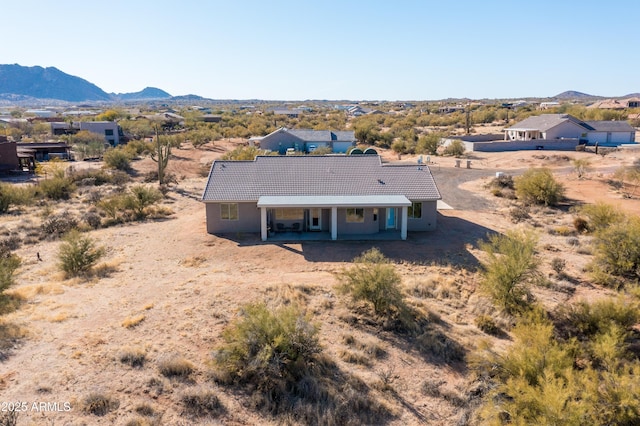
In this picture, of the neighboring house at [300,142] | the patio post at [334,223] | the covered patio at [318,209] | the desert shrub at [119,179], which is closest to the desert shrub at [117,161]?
the desert shrub at [119,179]

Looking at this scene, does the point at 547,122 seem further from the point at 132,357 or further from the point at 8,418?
the point at 8,418

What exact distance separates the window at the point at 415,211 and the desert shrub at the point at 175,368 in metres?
18.1

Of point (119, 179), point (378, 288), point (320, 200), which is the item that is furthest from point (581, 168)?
point (119, 179)

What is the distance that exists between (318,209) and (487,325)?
13043mm

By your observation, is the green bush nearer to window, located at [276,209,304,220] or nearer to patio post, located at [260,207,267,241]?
window, located at [276,209,304,220]

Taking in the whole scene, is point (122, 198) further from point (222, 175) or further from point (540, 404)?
point (540, 404)

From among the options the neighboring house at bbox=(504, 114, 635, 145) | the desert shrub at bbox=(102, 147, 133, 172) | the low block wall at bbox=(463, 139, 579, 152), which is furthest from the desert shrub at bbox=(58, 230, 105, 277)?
the neighboring house at bbox=(504, 114, 635, 145)

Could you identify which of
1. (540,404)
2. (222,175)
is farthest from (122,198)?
(540,404)

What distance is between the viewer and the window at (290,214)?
1101 inches

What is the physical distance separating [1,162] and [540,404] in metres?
55.8

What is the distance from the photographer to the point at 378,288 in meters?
17.8

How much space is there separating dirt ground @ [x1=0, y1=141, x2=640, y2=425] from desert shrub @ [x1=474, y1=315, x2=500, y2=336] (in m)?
0.30

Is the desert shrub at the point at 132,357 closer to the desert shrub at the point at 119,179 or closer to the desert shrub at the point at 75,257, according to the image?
the desert shrub at the point at 75,257

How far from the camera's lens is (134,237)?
27.8 m
